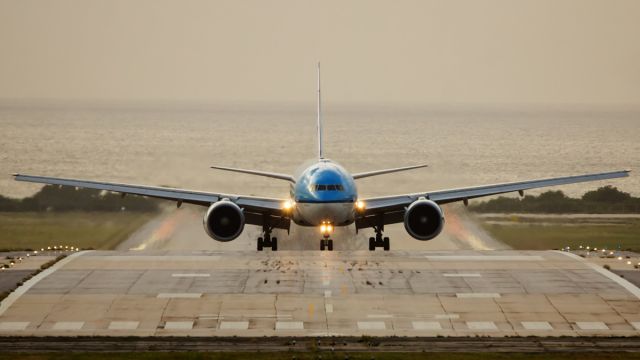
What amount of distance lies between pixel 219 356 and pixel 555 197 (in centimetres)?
7957

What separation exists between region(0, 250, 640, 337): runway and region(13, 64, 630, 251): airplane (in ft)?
9.87

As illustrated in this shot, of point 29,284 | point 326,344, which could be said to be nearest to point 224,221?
point 29,284

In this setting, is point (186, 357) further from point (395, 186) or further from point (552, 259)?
point (395, 186)

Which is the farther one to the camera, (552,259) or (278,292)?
(552,259)

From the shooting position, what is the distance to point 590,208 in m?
128

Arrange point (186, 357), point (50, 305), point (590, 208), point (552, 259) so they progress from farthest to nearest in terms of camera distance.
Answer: point (590, 208) → point (552, 259) → point (50, 305) → point (186, 357)

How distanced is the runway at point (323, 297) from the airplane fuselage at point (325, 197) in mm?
4086

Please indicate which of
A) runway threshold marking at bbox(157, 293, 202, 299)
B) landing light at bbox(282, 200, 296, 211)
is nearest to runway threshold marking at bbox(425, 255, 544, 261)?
landing light at bbox(282, 200, 296, 211)

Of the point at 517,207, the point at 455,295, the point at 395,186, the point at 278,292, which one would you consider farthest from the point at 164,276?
the point at 395,186

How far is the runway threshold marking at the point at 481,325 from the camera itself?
64688 millimetres

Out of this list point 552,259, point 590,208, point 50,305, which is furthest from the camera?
point 590,208

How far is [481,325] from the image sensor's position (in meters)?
65.3

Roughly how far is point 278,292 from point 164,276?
1001 cm

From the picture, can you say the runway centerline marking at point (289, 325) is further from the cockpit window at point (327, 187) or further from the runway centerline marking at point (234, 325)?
the cockpit window at point (327, 187)
